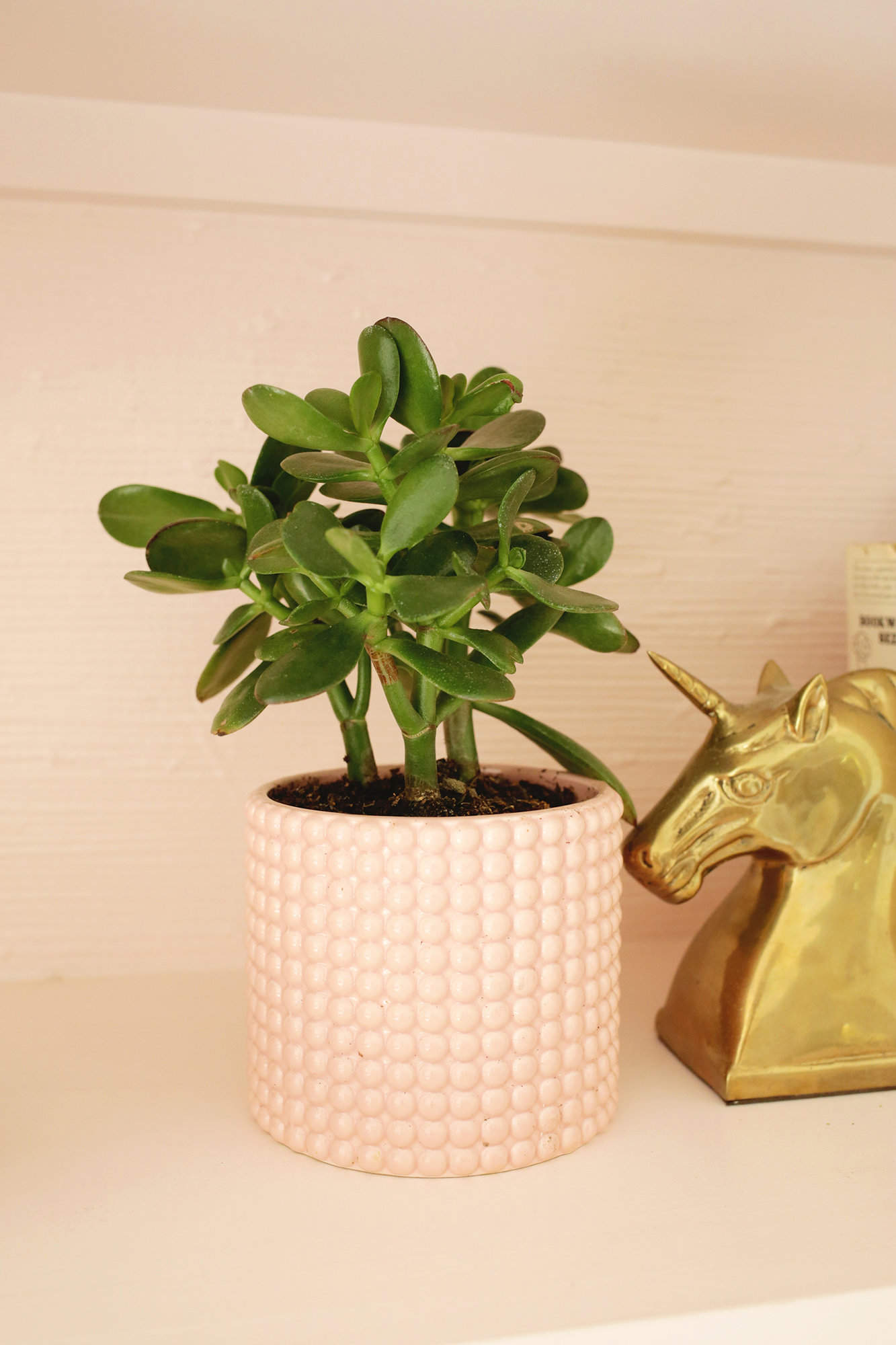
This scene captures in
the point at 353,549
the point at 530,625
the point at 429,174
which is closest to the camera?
the point at 353,549

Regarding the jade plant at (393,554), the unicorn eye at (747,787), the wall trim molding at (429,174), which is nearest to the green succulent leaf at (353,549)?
the jade plant at (393,554)

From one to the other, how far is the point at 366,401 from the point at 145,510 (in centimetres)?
14

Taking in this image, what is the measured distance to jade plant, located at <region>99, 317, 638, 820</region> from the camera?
0.42 meters

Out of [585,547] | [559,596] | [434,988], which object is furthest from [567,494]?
[434,988]

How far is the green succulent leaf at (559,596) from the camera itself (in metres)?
0.43

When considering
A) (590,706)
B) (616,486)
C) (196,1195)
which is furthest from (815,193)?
(196,1195)

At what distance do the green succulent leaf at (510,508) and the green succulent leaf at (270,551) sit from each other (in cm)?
8

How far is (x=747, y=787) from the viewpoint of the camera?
0.51 m

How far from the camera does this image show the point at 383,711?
706 millimetres

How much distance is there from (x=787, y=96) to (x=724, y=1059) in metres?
0.53

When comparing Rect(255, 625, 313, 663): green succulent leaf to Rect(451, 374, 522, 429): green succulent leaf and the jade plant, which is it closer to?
the jade plant

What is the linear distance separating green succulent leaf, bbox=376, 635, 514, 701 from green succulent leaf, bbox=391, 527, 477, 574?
0.03 m

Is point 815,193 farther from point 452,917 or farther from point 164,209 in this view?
point 452,917

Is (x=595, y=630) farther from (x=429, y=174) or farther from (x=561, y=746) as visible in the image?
(x=429, y=174)
